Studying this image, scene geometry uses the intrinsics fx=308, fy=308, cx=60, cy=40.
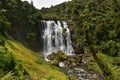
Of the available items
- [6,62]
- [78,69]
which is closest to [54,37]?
[78,69]

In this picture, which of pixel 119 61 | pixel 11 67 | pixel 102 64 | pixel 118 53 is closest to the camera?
pixel 102 64

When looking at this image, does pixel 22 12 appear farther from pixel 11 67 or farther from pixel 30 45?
pixel 11 67

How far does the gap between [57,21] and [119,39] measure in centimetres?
1966

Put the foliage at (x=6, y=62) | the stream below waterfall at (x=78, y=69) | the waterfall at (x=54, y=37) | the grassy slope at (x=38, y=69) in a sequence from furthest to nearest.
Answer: the waterfall at (x=54, y=37) → the stream below waterfall at (x=78, y=69) → the grassy slope at (x=38, y=69) → the foliage at (x=6, y=62)

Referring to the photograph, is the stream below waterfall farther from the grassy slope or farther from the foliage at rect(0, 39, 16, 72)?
the foliage at rect(0, 39, 16, 72)

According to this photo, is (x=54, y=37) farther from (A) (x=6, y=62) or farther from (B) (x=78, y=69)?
(A) (x=6, y=62)

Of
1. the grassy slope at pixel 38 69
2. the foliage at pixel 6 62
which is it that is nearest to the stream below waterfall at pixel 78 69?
the grassy slope at pixel 38 69

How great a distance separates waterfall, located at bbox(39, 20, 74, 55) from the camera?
86.4 metres

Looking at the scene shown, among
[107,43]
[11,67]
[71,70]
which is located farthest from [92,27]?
[11,67]

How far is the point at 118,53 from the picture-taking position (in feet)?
251

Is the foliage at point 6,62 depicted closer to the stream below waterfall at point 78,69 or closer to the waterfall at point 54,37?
the stream below waterfall at point 78,69

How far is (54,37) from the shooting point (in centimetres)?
8881

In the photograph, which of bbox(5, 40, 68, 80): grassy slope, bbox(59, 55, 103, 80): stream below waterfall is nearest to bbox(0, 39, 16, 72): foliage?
bbox(5, 40, 68, 80): grassy slope

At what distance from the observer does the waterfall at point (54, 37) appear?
86.4m
